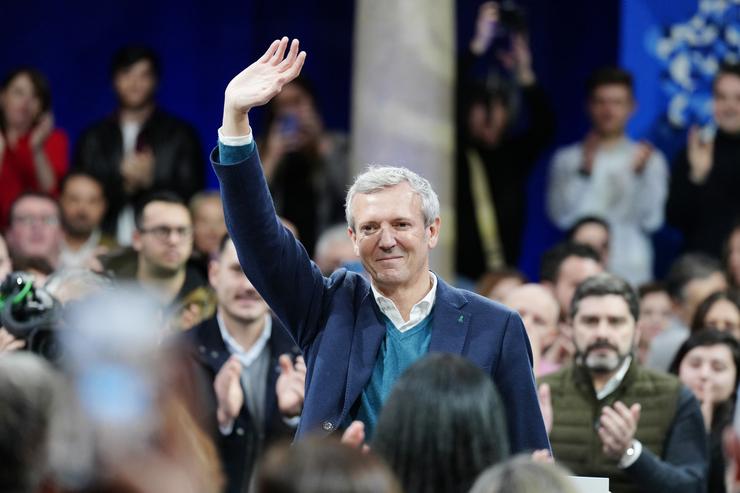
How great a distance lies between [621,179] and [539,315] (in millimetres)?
2797

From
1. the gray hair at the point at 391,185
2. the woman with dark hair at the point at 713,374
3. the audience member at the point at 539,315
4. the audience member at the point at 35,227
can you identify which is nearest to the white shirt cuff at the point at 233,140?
the gray hair at the point at 391,185

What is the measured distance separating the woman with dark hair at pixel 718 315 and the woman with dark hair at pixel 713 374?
0.48m

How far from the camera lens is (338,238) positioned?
312 inches

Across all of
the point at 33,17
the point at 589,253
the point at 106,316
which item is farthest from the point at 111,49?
the point at 106,316

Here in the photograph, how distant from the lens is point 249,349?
6359mm

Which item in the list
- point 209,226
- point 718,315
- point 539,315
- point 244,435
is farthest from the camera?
point 209,226

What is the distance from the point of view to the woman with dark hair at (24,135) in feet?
30.4

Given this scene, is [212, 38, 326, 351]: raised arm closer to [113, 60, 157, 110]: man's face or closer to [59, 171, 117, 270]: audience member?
[59, 171, 117, 270]: audience member

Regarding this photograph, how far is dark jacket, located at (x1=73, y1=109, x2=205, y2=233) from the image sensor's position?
30.6 ft

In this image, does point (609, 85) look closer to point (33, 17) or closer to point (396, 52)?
point (396, 52)

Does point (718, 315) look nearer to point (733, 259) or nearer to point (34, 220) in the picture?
point (733, 259)

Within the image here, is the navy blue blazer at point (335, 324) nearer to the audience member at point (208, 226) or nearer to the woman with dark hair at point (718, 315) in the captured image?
the woman with dark hair at point (718, 315)

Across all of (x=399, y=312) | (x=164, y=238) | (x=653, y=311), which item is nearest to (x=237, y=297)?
(x=164, y=238)

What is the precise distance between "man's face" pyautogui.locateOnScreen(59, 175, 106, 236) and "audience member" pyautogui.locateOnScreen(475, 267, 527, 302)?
211 centimetres
